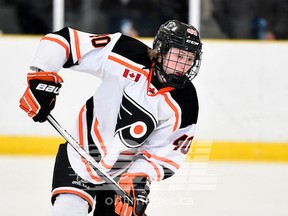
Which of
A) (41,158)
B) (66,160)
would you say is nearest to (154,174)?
(66,160)

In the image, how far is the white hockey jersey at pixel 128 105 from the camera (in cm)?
239

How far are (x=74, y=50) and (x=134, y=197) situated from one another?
49 cm

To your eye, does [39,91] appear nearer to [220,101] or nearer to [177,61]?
[177,61]

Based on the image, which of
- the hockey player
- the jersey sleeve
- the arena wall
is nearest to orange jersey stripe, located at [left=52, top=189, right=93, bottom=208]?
the hockey player

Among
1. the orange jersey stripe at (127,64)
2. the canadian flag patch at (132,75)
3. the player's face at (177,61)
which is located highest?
the player's face at (177,61)

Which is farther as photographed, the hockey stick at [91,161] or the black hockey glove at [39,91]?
the hockey stick at [91,161]

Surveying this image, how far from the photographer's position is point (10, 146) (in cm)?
478

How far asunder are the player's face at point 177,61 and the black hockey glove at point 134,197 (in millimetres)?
349

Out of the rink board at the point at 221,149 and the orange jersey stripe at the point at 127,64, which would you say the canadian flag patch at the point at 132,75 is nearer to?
the orange jersey stripe at the point at 127,64

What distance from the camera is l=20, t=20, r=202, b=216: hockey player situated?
234cm

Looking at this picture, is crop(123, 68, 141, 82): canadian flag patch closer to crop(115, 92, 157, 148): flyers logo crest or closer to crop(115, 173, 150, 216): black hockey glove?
crop(115, 92, 157, 148): flyers logo crest

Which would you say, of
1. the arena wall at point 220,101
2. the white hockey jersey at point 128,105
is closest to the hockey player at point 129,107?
Answer: the white hockey jersey at point 128,105

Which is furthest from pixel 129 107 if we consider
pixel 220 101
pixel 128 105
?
pixel 220 101

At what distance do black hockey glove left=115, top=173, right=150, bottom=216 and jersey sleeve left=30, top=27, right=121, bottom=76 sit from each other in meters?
0.36
